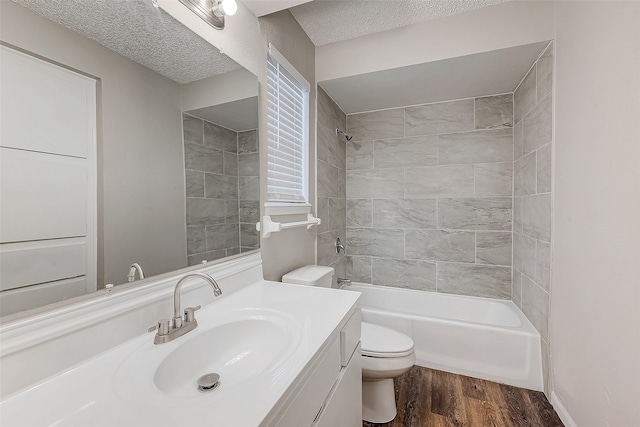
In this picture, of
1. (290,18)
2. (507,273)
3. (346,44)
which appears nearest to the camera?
(290,18)

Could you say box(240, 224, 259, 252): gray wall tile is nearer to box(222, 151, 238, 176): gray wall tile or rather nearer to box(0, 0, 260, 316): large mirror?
box(0, 0, 260, 316): large mirror

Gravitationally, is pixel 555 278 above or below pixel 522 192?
below

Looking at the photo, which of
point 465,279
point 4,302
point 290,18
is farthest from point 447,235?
point 4,302

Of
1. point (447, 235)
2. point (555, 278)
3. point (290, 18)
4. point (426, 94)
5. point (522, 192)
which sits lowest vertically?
point (555, 278)

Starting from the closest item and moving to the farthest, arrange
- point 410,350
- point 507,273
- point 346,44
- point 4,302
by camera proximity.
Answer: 1. point 4,302
2. point 410,350
3. point 346,44
4. point 507,273

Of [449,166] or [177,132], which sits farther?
[449,166]

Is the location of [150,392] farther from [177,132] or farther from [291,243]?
[291,243]

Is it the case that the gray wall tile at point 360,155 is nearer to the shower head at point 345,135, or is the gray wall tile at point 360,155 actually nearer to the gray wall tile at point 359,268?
the shower head at point 345,135

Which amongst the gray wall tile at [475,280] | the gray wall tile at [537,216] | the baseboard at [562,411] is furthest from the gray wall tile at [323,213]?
the baseboard at [562,411]

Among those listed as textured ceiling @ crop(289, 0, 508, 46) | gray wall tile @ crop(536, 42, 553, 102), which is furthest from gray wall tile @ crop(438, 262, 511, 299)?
textured ceiling @ crop(289, 0, 508, 46)

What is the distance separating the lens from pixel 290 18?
5.63 feet

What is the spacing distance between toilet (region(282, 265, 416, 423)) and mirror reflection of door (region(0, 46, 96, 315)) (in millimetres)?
1043

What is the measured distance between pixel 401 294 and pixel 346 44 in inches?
88.1

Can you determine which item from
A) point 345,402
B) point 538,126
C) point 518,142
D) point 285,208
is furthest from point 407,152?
point 345,402
